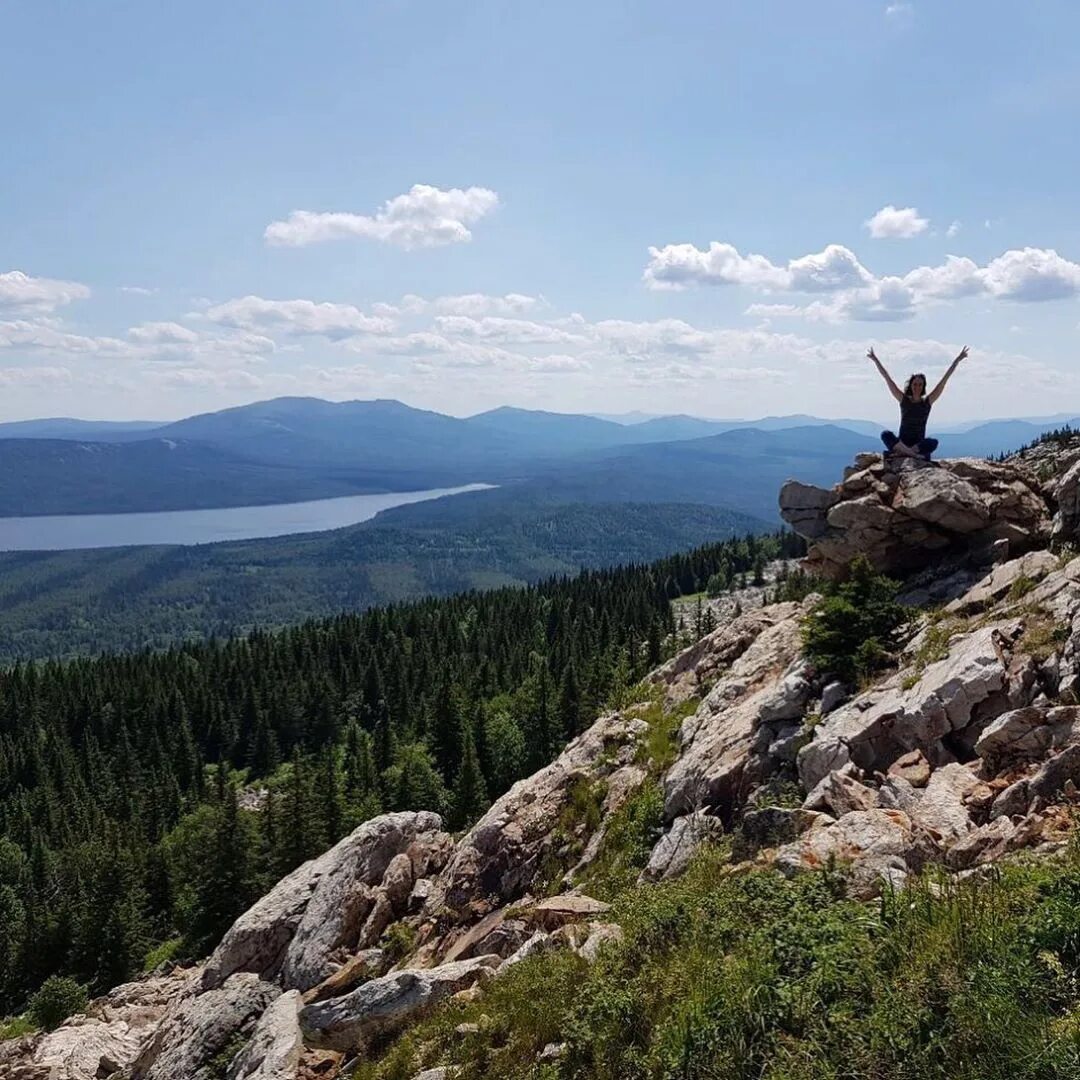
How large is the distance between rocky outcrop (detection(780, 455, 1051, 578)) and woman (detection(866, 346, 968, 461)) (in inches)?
24.7

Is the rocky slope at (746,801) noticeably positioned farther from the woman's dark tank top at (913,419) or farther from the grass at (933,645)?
the woman's dark tank top at (913,419)

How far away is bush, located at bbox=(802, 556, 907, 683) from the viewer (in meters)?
19.4

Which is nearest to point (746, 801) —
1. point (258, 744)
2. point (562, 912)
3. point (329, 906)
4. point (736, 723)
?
point (736, 723)

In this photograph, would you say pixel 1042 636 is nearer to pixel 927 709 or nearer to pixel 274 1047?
pixel 927 709

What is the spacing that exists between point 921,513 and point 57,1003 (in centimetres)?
4631

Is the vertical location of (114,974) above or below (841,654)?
below

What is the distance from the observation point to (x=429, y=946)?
733 inches

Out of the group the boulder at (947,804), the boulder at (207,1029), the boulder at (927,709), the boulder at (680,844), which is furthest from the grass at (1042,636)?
the boulder at (207,1029)

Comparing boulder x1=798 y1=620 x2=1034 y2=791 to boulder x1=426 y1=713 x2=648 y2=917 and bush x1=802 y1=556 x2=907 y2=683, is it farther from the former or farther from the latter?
boulder x1=426 y1=713 x2=648 y2=917

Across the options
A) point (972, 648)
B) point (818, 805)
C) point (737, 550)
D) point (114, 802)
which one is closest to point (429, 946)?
point (818, 805)

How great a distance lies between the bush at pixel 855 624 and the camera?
763 inches

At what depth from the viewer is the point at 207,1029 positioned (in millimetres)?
17547

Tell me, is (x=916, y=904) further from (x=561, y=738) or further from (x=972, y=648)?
(x=561, y=738)

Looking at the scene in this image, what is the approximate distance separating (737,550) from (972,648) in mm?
154821
